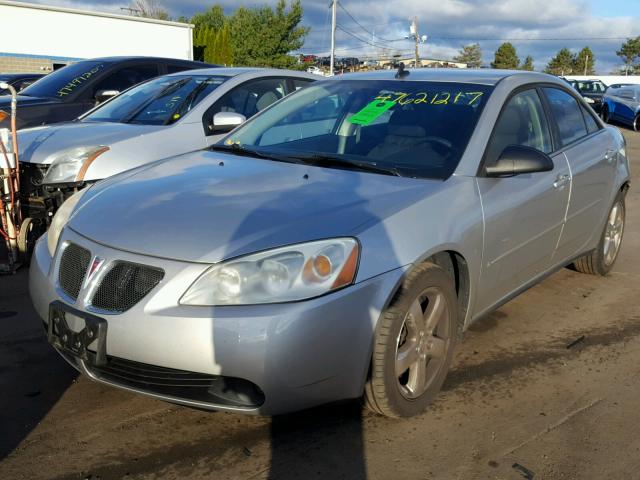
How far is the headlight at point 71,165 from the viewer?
17.0 feet

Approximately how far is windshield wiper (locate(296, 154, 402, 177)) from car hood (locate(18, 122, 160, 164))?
241 cm

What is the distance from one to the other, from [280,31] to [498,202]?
166ft

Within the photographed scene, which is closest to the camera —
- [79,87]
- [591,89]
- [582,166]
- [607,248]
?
[582,166]

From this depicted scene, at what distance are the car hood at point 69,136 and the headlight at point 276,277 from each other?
322cm

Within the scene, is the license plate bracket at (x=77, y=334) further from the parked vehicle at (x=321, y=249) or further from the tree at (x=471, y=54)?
the tree at (x=471, y=54)

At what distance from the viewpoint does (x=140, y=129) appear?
5688 millimetres

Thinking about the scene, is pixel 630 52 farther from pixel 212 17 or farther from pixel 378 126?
pixel 378 126

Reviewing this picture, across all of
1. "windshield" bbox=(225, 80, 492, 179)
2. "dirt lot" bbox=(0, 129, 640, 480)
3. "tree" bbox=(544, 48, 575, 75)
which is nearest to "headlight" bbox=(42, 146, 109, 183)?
"windshield" bbox=(225, 80, 492, 179)

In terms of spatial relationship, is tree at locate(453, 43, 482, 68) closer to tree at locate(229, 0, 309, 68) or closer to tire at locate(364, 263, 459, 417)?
tree at locate(229, 0, 309, 68)

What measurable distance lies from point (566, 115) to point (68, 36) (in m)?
31.4

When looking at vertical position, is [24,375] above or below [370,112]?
below

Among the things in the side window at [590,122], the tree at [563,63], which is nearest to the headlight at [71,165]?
the side window at [590,122]

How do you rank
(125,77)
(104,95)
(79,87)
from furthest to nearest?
(125,77)
(79,87)
(104,95)

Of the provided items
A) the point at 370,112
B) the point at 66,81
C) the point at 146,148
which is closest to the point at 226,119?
the point at 146,148
